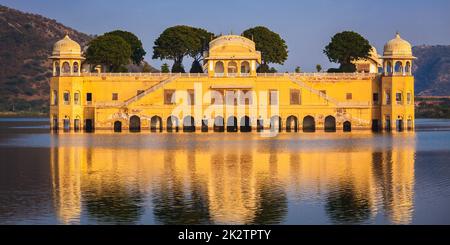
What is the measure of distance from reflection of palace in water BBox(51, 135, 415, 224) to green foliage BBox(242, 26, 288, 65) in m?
31.9

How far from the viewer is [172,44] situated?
7706cm

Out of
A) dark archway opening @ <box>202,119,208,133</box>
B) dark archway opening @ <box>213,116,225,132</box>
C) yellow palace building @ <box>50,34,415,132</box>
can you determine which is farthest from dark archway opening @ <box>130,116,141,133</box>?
dark archway opening @ <box>213,116,225,132</box>

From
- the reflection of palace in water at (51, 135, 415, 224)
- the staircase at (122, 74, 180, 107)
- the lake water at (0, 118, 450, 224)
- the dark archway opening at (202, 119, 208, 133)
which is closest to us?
the lake water at (0, 118, 450, 224)

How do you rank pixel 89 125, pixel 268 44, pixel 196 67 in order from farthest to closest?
pixel 196 67, pixel 268 44, pixel 89 125

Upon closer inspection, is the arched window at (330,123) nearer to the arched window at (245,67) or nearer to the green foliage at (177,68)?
the arched window at (245,67)

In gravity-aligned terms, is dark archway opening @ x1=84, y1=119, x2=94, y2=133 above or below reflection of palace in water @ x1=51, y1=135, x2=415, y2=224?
above

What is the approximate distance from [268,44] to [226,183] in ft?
156

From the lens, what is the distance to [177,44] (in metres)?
77.1

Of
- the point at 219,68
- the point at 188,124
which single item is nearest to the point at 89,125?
the point at 188,124

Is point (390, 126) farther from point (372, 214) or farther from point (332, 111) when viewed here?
point (372, 214)

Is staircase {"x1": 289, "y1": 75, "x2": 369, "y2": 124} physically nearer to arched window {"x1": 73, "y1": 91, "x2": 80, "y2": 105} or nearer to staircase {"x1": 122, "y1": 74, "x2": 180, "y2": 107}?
staircase {"x1": 122, "y1": 74, "x2": 180, "y2": 107}

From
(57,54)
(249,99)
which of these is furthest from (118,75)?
(249,99)

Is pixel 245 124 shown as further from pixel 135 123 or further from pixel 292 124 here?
pixel 135 123

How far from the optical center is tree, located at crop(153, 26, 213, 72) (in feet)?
253
